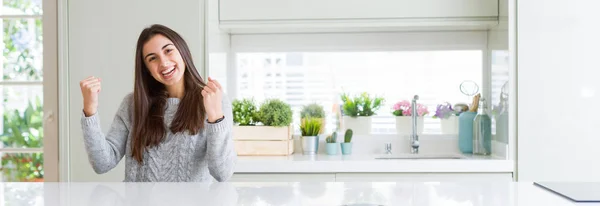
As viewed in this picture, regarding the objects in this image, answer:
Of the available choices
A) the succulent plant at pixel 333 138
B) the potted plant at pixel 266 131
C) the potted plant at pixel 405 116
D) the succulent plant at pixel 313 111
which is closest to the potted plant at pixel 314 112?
the succulent plant at pixel 313 111

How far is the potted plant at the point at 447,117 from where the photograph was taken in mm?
3551

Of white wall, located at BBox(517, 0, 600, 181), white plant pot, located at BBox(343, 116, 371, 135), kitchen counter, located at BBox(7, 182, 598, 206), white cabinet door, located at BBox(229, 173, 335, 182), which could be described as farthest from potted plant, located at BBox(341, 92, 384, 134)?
kitchen counter, located at BBox(7, 182, 598, 206)

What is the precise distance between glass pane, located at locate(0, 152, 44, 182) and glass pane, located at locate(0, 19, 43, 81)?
14.8 inches

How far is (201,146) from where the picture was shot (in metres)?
2.19

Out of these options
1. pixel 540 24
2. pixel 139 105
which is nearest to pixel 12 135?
pixel 139 105

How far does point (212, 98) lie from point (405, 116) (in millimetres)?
1795

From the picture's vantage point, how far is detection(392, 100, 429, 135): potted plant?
3.57 meters

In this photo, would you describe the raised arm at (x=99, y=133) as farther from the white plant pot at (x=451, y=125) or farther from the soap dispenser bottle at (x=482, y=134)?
the white plant pot at (x=451, y=125)

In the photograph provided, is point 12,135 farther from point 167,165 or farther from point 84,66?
point 167,165

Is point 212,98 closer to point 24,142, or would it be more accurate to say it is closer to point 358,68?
point 358,68

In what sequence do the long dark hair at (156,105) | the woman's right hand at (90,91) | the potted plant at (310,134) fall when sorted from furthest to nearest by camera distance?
the potted plant at (310,134) < the long dark hair at (156,105) < the woman's right hand at (90,91)

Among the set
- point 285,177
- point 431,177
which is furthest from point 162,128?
point 431,177

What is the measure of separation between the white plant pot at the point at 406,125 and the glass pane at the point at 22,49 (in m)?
1.78

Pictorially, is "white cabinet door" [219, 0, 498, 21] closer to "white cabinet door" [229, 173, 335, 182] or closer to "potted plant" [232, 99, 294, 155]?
"potted plant" [232, 99, 294, 155]
